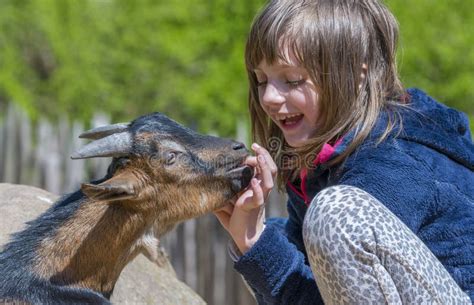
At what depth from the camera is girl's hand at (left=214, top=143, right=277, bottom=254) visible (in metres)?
4.37

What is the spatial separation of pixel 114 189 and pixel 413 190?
53.7 inches

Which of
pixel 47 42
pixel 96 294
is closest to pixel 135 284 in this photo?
pixel 96 294

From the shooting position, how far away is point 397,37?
4.70 meters

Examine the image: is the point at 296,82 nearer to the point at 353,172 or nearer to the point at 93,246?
the point at 353,172

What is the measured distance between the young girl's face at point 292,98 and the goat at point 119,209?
28cm

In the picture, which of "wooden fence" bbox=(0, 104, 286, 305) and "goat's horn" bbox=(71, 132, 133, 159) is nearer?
"goat's horn" bbox=(71, 132, 133, 159)

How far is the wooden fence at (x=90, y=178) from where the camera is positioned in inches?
332

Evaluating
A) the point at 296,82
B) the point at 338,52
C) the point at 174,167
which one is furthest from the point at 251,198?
the point at 338,52

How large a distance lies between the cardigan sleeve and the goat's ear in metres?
0.65

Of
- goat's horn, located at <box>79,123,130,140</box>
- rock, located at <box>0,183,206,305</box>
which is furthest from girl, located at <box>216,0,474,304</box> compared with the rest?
rock, located at <box>0,183,206,305</box>

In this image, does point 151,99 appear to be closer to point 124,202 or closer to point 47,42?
point 47,42

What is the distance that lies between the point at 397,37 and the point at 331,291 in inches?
58.9

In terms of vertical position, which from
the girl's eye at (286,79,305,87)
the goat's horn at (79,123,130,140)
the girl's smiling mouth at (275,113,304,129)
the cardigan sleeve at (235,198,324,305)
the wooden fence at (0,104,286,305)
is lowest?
the wooden fence at (0,104,286,305)

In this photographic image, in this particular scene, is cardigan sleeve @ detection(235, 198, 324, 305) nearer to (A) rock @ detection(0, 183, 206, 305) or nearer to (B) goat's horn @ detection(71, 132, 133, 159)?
(B) goat's horn @ detection(71, 132, 133, 159)
